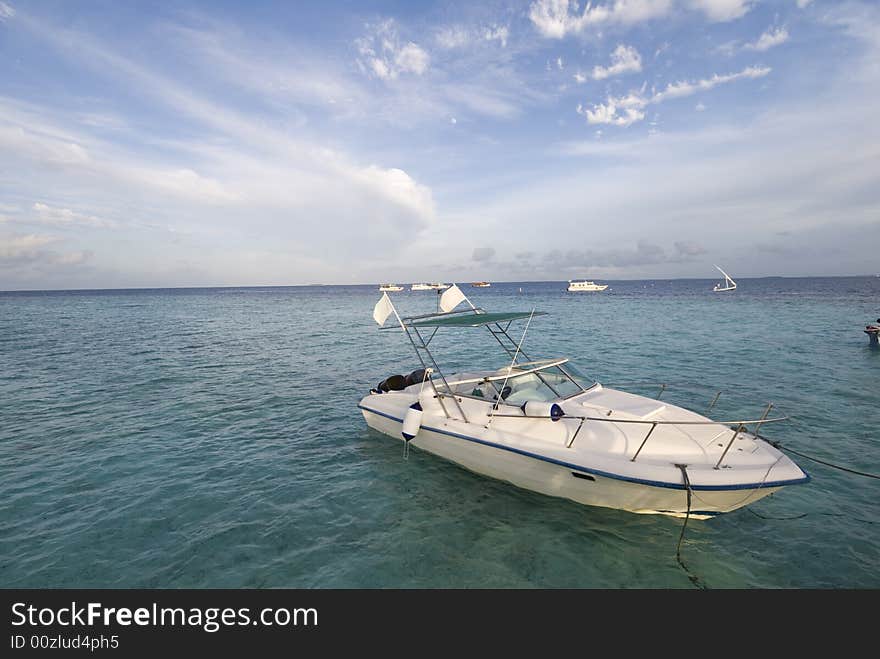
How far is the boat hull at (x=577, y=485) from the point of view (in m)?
6.23

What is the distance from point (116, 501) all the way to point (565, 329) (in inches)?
1326

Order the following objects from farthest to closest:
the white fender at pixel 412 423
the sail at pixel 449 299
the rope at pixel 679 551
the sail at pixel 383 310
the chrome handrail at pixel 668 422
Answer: the sail at pixel 449 299 → the sail at pixel 383 310 → the white fender at pixel 412 423 → the chrome handrail at pixel 668 422 → the rope at pixel 679 551

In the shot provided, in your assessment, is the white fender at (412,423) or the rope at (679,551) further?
the white fender at (412,423)

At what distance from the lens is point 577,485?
7.12 metres

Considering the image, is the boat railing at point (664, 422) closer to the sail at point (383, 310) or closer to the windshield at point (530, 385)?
the windshield at point (530, 385)

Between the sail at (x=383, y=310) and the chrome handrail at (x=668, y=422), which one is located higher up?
the sail at (x=383, y=310)

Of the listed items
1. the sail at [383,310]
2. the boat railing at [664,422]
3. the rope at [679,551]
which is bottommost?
the rope at [679,551]

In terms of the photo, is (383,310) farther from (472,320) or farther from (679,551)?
(679,551)

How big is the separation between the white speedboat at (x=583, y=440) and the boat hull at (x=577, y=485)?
0.9 inches

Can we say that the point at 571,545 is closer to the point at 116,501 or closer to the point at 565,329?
the point at 116,501

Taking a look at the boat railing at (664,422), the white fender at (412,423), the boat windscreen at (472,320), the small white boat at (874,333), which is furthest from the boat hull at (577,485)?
the small white boat at (874,333)

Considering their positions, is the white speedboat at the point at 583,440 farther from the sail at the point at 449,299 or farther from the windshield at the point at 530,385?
the sail at the point at 449,299

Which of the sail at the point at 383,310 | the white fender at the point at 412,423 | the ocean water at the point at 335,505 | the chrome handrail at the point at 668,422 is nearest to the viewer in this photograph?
the ocean water at the point at 335,505

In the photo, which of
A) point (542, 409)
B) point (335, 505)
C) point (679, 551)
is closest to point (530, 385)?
point (542, 409)
